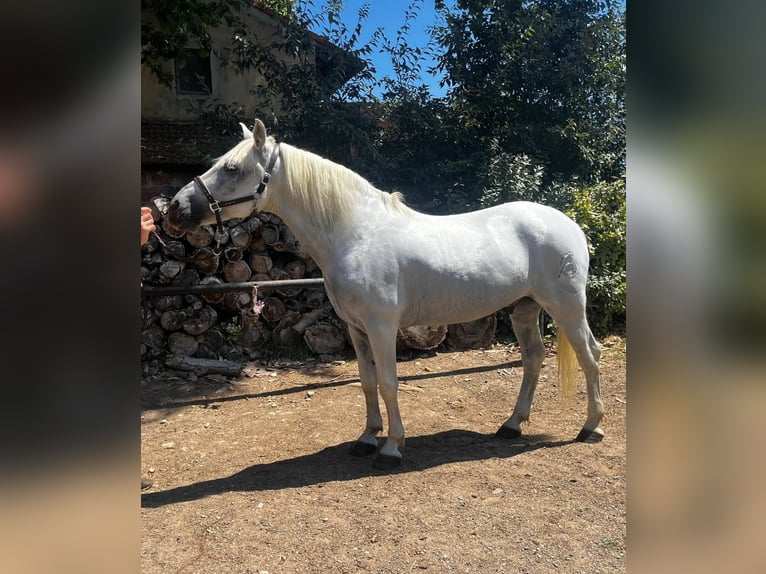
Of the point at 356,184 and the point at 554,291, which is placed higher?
the point at 356,184

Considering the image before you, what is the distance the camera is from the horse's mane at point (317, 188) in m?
3.01

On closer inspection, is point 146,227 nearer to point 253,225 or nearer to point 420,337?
point 253,225

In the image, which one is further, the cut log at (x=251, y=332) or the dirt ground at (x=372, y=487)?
the cut log at (x=251, y=332)

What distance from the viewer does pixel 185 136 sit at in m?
7.57

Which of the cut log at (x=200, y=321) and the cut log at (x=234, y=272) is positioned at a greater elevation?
the cut log at (x=234, y=272)

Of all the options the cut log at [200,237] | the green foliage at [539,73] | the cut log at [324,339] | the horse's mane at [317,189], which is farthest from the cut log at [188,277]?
the green foliage at [539,73]

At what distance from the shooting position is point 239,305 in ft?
19.2

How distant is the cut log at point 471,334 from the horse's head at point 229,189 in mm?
3804
